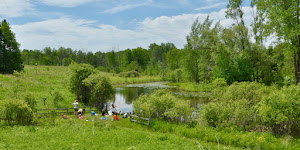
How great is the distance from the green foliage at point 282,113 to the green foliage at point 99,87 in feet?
53.9

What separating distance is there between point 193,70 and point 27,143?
42.4 metres

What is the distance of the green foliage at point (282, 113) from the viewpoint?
12.9 meters

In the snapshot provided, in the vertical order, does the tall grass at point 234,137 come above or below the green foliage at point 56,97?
below

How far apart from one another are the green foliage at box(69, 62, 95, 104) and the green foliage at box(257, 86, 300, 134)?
67.1ft

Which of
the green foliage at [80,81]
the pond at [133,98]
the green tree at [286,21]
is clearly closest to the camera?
the green tree at [286,21]

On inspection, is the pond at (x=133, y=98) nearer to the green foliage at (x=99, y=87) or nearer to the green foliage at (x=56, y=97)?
the green foliage at (x=99, y=87)

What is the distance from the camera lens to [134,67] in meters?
91.8

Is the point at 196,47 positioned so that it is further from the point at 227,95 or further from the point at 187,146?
the point at 187,146

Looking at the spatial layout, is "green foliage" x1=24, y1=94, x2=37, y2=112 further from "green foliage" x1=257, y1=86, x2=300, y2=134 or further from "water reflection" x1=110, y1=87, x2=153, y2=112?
"green foliage" x1=257, y1=86, x2=300, y2=134

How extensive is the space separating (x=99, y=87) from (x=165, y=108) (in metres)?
9.31

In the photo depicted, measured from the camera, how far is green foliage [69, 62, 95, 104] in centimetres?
2636

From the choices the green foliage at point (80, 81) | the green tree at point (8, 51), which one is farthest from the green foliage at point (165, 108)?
the green tree at point (8, 51)

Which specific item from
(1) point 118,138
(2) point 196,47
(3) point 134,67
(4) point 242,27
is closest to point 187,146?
(1) point 118,138

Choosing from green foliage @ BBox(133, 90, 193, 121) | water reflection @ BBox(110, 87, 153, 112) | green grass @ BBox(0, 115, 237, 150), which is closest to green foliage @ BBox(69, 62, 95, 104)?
water reflection @ BBox(110, 87, 153, 112)
